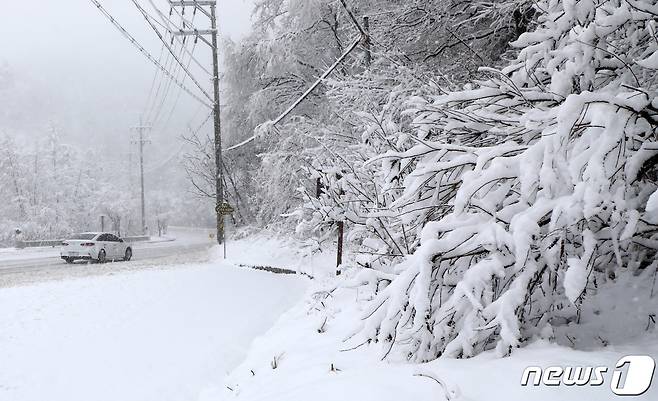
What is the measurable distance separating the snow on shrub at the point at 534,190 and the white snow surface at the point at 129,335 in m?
3.06

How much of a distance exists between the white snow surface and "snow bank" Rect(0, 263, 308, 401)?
0.01 m

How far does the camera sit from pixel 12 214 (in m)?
49.8

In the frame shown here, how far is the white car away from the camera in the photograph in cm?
1966

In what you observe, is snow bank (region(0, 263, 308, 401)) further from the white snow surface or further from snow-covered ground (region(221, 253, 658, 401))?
snow-covered ground (region(221, 253, 658, 401))

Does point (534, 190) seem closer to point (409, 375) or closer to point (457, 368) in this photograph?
point (457, 368)

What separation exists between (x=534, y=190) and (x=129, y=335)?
666cm

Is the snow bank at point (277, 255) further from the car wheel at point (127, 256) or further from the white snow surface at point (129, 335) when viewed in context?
the car wheel at point (127, 256)

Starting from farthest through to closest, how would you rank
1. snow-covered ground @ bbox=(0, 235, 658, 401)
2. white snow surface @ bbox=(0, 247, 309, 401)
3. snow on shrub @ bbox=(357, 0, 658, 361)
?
white snow surface @ bbox=(0, 247, 309, 401), snow-covered ground @ bbox=(0, 235, 658, 401), snow on shrub @ bbox=(357, 0, 658, 361)

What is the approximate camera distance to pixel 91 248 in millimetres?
19906

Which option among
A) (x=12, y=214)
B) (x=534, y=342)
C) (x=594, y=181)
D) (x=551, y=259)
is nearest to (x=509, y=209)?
(x=551, y=259)

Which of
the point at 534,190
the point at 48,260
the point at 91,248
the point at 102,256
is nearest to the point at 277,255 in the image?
the point at 91,248

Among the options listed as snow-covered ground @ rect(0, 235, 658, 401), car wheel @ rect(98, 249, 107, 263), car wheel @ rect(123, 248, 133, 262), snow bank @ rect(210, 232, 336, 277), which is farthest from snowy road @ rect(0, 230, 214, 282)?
snow-covered ground @ rect(0, 235, 658, 401)

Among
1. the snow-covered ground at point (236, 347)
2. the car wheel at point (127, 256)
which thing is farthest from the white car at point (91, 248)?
the snow-covered ground at point (236, 347)

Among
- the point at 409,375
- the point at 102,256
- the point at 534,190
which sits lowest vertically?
the point at 102,256
